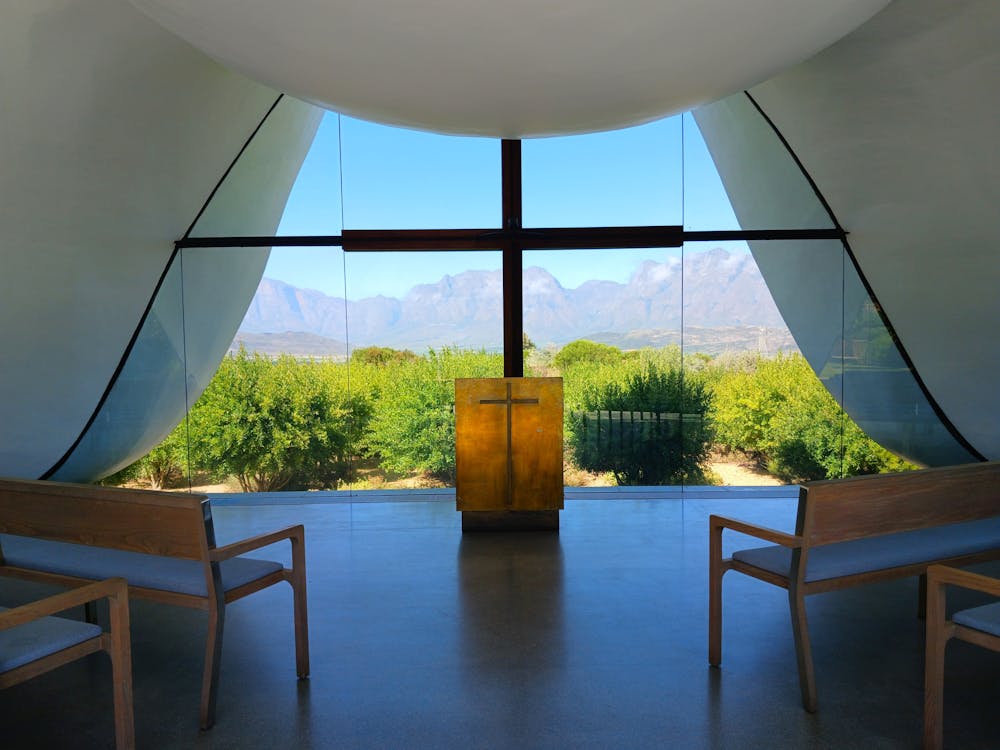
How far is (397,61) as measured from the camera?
2992 millimetres

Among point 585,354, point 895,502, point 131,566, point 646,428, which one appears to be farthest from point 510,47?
point 646,428

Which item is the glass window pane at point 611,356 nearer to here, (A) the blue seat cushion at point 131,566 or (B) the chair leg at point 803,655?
(B) the chair leg at point 803,655

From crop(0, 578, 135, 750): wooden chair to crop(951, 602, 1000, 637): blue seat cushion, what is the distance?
2823mm

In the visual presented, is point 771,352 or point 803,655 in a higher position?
A: point 771,352

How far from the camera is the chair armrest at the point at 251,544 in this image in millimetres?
2793

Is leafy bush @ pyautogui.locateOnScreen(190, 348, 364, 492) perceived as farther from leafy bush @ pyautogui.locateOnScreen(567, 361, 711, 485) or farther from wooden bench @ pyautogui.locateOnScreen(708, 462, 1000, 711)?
wooden bench @ pyautogui.locateOnScreen(708, 462, 1000, 711)

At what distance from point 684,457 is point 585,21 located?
5.17 m

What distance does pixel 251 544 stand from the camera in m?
2.96

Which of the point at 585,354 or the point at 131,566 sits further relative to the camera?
the point at 585,354

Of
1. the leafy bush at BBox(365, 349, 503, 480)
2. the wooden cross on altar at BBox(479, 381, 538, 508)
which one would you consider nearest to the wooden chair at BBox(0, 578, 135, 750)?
the wooden cross on altar at BBox(479, 381, 538, 508)

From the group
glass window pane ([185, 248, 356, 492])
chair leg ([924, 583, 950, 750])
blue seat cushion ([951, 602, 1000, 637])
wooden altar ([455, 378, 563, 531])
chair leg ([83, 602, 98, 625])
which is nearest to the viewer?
blue seat cushion ([951, 602, 1000, 637])

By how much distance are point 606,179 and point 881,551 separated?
4.76 metres

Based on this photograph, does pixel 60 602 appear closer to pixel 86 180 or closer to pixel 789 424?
pixel 86 180

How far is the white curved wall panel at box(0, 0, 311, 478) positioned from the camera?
3.69 m
